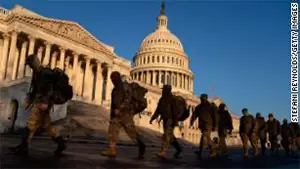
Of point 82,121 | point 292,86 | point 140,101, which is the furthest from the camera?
point 82,121

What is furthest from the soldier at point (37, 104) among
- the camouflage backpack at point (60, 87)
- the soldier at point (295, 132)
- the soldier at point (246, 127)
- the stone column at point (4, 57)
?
the stone column at point (4, 57)

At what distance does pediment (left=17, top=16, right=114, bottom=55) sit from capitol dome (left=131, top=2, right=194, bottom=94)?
42944 millimetres

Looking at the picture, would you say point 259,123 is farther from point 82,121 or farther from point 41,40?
point 41,40

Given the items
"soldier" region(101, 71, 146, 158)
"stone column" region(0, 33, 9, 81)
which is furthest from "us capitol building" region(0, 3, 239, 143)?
"soldier" region(101, 71, 146, 158)

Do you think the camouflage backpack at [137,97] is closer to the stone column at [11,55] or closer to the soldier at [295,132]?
the soldier at [295,132]

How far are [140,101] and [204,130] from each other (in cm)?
417

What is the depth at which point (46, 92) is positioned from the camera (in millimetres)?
6691

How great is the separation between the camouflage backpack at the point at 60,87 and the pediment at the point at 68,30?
39.1 meters

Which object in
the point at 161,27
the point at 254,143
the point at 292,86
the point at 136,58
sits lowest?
the point at 254,143

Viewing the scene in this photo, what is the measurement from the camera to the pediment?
43.8 meters

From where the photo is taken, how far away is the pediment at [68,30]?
43.8m

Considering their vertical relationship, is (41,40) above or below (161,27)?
below

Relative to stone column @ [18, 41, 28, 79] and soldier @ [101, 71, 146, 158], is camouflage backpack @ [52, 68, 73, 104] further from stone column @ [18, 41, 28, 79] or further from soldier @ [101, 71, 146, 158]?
stone column @ [18, 41, 28, 79]

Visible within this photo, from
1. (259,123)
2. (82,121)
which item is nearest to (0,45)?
(82,121)
